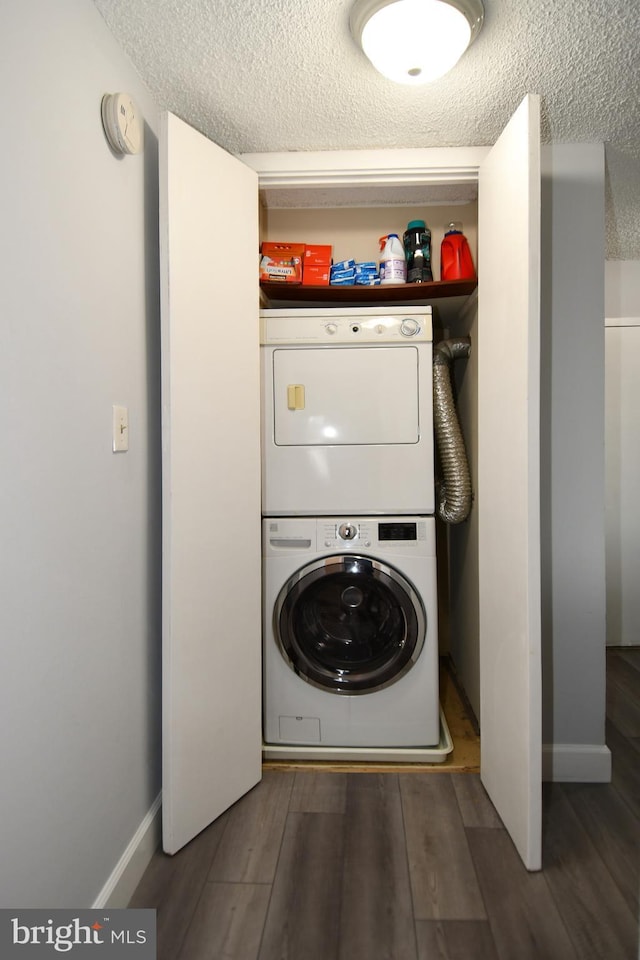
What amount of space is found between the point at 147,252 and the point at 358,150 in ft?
3.02

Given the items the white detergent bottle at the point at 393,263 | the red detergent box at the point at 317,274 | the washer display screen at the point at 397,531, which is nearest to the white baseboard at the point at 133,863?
the washer display screen at the point at 397,531

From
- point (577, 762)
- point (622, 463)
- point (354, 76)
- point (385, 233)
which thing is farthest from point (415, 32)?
point (622, 463)

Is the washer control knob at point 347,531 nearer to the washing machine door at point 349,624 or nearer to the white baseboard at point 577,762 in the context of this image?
the washing machine door at point 349,624

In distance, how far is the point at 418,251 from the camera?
213 centimetres

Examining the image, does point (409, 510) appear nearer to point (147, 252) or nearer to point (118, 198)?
point (147, 252)

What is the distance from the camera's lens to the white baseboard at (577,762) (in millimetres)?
1924

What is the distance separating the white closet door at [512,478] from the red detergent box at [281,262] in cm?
70

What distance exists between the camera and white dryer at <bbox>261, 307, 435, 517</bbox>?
6.56 ft

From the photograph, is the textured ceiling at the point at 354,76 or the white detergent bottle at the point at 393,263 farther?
the white detergent bottle at the point at 393,263

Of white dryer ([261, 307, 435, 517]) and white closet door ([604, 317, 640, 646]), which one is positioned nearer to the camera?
white dryer ([261, 307, 435, 517])

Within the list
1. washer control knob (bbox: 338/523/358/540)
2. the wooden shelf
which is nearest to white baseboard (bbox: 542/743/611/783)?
washer control knob (bbox: 338/523/358/540)

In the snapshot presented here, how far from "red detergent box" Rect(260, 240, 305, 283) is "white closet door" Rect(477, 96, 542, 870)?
0.70 metres

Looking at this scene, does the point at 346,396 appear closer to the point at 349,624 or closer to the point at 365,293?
the point at 365,293

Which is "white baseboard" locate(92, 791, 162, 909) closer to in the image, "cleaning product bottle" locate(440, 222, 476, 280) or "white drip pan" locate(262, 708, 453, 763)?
"white drip pan" locate(262, 708, 453, 763)
